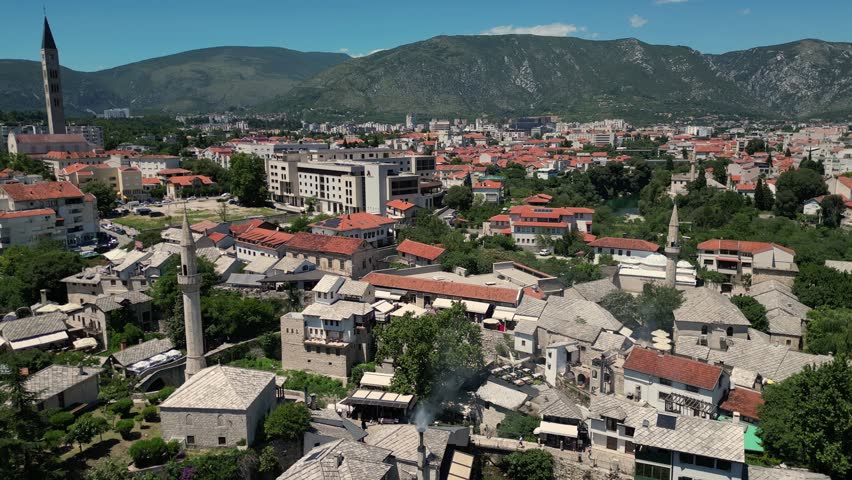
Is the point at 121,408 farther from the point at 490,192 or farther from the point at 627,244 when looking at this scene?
the point at 490,192

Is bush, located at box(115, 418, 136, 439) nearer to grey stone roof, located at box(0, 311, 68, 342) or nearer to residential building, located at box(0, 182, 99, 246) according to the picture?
grey stone roof, located at box(0, 311, 68, 342)

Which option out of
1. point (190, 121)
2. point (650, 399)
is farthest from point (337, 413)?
point (190, 121)

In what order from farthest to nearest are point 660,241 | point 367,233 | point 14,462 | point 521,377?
1. point 660,241
2. point 367,233
3. point 521,377
4. point 14,462

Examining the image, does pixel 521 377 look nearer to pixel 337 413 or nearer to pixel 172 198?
pixel 337 413

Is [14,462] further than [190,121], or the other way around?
[190,121]

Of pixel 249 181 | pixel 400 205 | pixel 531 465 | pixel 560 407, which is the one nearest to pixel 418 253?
pixel 400 205

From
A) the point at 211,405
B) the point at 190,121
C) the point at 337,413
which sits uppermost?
the point at 190,121

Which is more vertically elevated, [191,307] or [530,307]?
[191,307]

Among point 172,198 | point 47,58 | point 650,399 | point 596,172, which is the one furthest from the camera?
point 47,58
